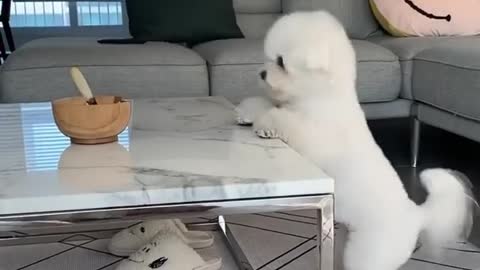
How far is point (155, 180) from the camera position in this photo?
0.96 m

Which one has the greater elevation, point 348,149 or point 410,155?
point 348,149

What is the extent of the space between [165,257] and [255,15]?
176 cm

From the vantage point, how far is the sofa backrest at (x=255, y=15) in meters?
2.88

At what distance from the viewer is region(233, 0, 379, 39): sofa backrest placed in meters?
2.84

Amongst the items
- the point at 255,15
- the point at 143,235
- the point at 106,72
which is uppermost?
the point at 255,15

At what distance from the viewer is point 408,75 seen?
2.40 metres

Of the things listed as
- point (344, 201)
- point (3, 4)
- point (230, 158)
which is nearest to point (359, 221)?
point (344, 201)

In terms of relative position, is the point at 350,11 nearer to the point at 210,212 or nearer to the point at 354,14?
the point at 354,14

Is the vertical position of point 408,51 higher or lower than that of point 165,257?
higher

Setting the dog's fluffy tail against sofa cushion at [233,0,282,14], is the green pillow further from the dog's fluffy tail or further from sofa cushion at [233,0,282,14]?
the dog's fluffy tail

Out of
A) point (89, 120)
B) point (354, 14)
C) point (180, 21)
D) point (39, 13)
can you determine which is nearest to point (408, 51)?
point (354, 14)

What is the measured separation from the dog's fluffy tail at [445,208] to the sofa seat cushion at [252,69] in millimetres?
939

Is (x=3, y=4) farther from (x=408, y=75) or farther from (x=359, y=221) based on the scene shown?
(x=359, y=221)

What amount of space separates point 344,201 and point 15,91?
Result: 1.28 meters
